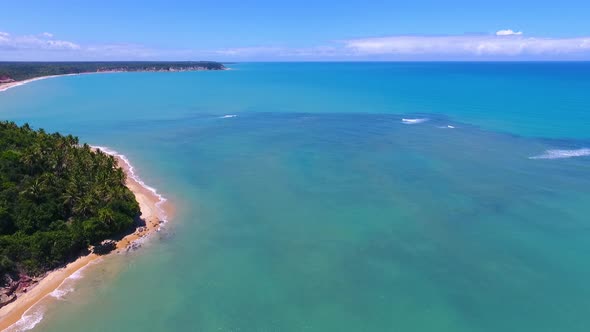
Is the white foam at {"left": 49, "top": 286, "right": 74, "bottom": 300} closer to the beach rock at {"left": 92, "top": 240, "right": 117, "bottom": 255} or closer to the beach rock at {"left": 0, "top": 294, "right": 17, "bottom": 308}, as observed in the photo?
the beach rock at {"left": 0, "top": 294, "right": 17, "bottom": 308}

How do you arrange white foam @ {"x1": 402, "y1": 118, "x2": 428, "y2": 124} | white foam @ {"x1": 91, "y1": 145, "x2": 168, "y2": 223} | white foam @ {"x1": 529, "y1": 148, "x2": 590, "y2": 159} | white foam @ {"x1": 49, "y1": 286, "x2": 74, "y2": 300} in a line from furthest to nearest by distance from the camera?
white foam @ {"x1": 402, "y1": 118, "x2": 428, "y2": 124} → white foam @ {"x1": 529, "y1": 148, "x2": 590, "y2": 159} → white foam @ {"x1": 91, "y1": 145, "x2": 168, "y2": 223} → white foam @ {"x1": 49, "y1": 286, "x2": 74, "y2": 300}

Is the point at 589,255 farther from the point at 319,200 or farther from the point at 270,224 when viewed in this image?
the point at 270,224

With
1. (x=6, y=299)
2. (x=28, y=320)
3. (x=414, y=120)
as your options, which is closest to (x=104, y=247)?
(x=6, y=299)

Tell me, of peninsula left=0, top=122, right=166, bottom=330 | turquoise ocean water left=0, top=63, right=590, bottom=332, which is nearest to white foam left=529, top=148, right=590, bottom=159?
turquoise ocean water left=0, top=63, right=590, bottom=332

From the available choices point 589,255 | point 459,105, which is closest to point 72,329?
point 589,255

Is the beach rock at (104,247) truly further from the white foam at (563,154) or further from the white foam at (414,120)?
the white foam at (414,120)

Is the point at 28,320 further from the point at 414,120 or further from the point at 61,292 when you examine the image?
the point at 414,120

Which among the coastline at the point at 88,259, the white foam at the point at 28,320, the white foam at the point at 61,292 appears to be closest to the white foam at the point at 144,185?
the coastline at the point at 88,259
